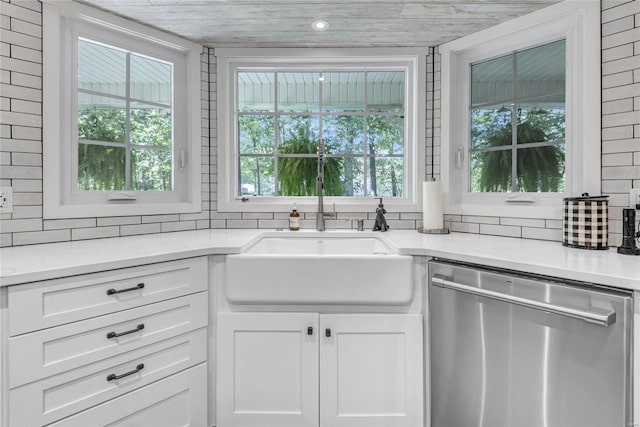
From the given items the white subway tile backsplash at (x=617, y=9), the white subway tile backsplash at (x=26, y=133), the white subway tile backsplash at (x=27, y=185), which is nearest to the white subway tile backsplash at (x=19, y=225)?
the white subway tile backsplash at (x=27, y=185)

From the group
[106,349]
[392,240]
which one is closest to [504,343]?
[392,240]

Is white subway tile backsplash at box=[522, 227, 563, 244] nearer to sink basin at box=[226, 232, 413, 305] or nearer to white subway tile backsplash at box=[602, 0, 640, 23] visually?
sink basin at box=[226, 232, 413, 305]

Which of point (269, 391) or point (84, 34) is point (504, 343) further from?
point (84, 34)

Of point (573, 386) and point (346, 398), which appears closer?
point (573, 386)

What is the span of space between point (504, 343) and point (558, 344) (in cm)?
A: 17

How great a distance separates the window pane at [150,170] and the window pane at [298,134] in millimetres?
697

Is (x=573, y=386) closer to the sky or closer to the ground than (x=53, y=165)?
closer to the ground

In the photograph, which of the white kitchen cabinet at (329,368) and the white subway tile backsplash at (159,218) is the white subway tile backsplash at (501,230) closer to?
the white kitchen cabinet at (329,368)

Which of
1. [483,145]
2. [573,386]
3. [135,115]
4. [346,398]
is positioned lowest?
[346,398]

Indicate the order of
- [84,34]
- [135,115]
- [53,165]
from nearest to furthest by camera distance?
[53,165] → [84,34] → [135,115]

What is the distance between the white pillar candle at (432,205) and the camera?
2027mm

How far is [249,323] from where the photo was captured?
1529mm

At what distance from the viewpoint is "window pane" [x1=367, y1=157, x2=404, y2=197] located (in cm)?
232

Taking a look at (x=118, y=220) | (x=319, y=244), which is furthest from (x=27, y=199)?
(x=319, y=244)
